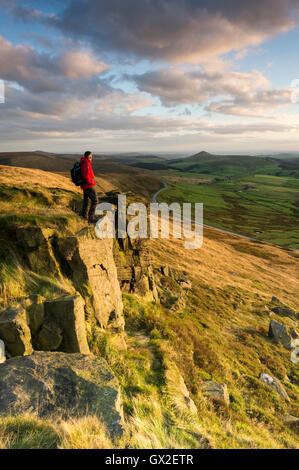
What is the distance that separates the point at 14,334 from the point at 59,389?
203 cm

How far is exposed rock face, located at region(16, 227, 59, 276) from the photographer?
9328 mm

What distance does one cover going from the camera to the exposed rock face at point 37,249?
933 centimetres

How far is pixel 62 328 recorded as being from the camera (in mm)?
7582

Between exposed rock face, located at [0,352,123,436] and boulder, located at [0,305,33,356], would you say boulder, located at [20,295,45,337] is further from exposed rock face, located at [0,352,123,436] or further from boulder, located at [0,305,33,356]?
exposed rock face, located at [0,352,123,436]

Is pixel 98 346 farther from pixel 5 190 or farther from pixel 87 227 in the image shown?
pixel 5 190

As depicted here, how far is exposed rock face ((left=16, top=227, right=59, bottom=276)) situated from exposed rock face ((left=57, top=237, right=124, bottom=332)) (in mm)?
515

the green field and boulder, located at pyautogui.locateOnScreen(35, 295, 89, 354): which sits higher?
boulder, located at pyautogui.locateOnScreen(35, 295, 89, 354)

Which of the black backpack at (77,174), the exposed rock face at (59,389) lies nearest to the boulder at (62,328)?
the exposed rock face at (59,389)

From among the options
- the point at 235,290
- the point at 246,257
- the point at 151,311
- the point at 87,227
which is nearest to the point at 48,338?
the point at 87,227

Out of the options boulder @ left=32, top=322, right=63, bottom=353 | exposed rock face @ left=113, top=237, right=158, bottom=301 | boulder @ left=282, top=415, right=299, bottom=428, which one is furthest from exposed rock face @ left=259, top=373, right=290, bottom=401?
boulder @ left=32, top=322, right=63, bottom=353

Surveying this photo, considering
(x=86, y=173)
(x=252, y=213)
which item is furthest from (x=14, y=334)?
(x=252, y=213)

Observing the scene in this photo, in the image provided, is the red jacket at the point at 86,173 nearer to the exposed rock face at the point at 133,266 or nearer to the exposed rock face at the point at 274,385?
the exposed rock face at the point at 133,266

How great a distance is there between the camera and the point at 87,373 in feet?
19.6

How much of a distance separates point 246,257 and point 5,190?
2311 inches
